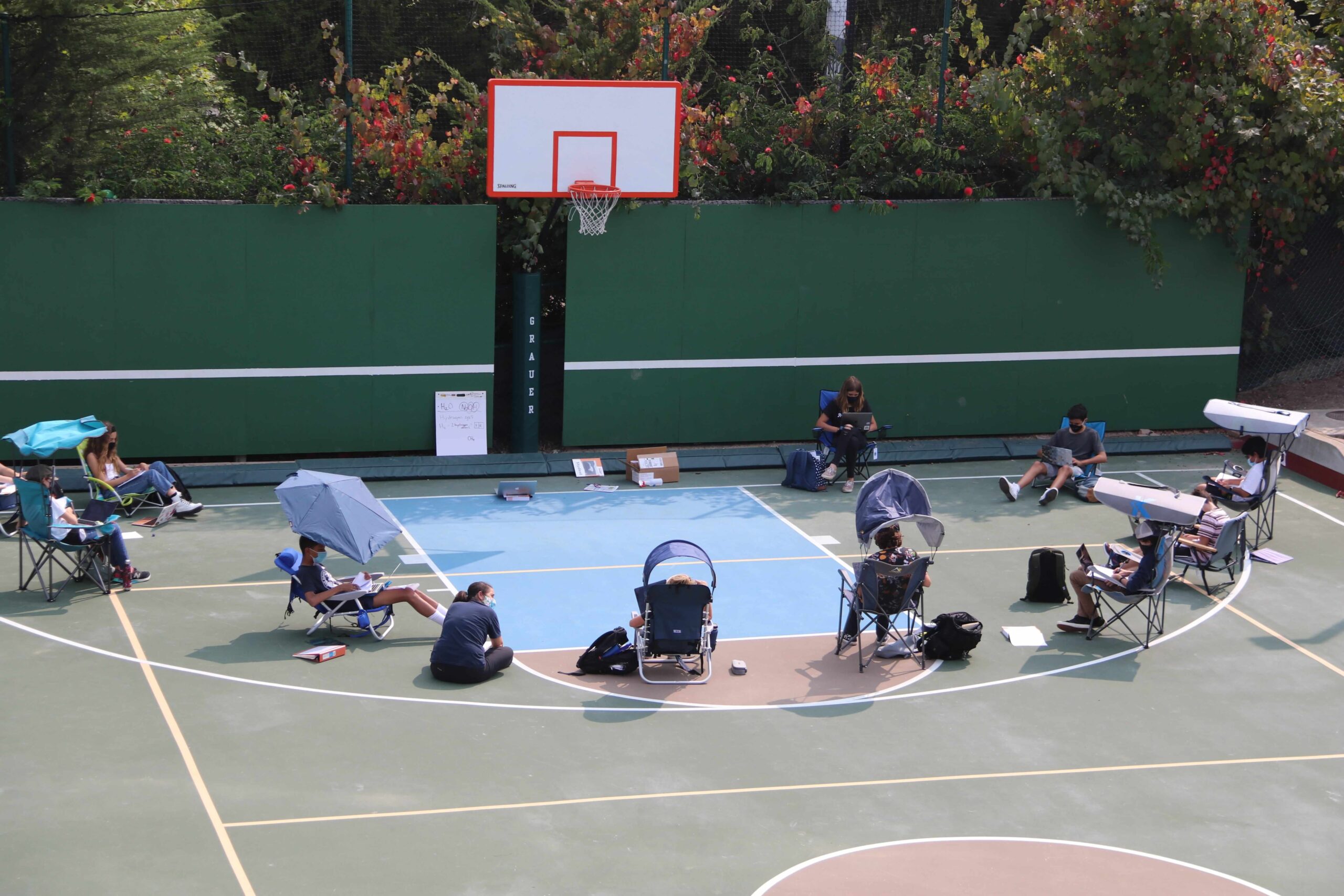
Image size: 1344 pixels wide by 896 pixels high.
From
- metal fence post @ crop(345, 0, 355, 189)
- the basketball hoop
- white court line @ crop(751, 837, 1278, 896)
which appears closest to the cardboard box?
the basketball hoop

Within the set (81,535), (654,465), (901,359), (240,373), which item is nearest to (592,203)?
(654,465)

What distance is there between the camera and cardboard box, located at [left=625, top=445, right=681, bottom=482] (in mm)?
18812

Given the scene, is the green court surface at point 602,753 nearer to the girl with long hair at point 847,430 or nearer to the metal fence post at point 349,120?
the girl with long hair at point 847,430

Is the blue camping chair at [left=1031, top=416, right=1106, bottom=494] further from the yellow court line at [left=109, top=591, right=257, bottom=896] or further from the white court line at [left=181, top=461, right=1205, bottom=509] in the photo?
the yellow court line at [left=109, top=591, right=257, bottom=896]

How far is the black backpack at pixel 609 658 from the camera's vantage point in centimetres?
1218

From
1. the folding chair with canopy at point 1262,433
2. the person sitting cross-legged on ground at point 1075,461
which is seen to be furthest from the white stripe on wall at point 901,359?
the folding chair with canopy at point 1262,433

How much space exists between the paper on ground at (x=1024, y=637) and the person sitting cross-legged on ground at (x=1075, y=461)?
4827 millimetres

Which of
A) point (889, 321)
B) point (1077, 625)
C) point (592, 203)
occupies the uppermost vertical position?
point (592, 203)

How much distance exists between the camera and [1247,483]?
16.3m

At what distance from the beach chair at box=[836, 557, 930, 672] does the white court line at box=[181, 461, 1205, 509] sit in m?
5.93

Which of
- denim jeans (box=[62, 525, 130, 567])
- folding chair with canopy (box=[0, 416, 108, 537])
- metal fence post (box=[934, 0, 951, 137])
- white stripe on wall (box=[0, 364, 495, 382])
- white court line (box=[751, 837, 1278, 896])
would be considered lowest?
white court line (box=[751, 837, 1278, 896])

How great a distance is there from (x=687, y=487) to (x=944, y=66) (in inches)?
309

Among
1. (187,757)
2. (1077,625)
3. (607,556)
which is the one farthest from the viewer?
(607,556)

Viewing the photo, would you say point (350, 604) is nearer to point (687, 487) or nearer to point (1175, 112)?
point (687, 487)
